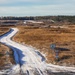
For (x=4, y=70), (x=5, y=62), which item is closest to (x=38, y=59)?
(x=5, y=62)

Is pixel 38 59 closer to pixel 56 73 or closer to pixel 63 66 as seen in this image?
pixel 63 66

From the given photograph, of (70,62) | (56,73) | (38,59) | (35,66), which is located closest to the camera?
(56,73)

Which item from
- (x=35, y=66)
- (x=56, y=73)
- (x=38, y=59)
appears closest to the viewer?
(x=56, y=73)

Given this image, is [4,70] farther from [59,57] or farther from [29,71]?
[59,57]

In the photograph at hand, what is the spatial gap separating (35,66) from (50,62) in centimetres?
335

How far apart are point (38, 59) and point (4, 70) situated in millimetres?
8453

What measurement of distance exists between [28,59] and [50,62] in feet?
12.4

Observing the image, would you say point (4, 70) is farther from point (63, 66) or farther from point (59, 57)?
point (59, 57)

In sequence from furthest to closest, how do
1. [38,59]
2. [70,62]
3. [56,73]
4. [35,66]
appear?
[38,59]
[70,62]
[35,66]
[56,73]

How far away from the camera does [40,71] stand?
28625 mm

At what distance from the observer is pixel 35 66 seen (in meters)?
31.8

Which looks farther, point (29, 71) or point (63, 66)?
point (63, 66)

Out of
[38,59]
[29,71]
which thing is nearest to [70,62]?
[38,59]

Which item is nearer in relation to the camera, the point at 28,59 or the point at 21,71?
the point at 21,71
